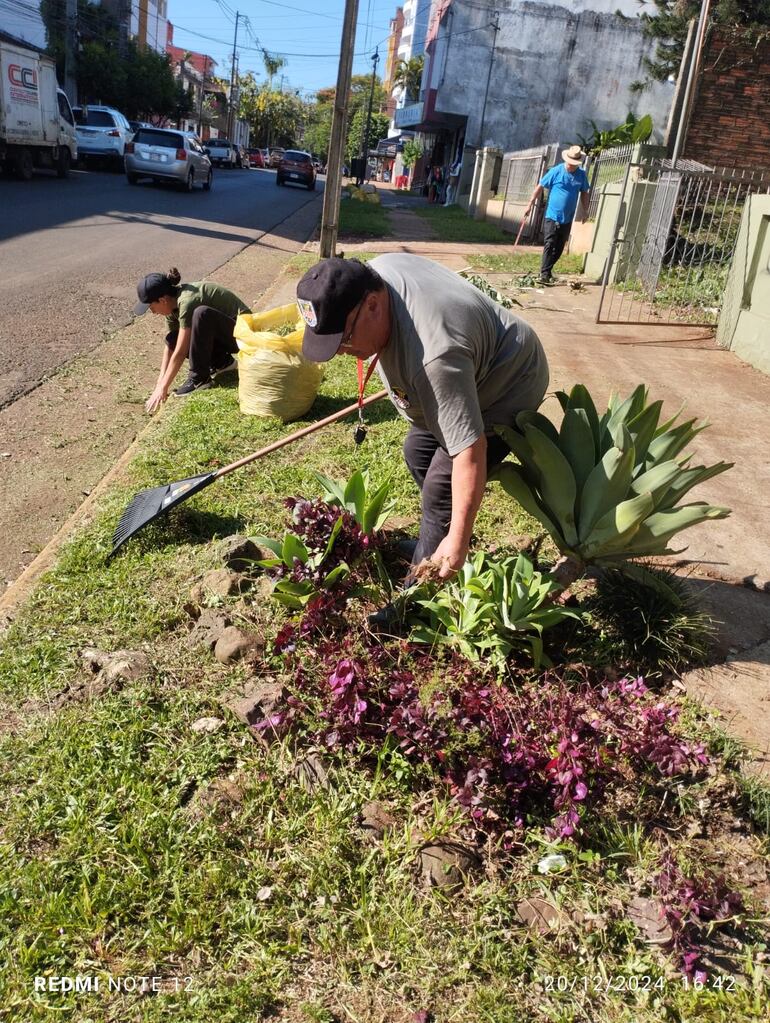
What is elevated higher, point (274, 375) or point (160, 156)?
point (160, 156)

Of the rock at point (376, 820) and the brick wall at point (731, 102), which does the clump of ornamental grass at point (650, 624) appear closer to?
the rock at point (376, 820)

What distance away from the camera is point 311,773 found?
2.60 metres

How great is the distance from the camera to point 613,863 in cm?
235

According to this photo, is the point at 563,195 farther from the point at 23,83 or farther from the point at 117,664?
the point at 23,83

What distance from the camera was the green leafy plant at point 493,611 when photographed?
2.79m

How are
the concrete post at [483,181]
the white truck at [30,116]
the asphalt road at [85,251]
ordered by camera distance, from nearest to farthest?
1. the asphalt road at [85,251]
2. the white truck at [30,116]
3. the concrete post at [483,181]

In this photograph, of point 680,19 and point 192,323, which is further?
point 680,19

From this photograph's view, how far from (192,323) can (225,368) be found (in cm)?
72

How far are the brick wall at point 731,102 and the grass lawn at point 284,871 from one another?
17.9 metres

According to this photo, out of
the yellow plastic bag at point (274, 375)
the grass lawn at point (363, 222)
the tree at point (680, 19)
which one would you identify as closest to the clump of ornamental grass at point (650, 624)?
the yellow plastic bag at point (274, 375)

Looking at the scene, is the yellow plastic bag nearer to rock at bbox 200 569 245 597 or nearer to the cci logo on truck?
rock at bbox 200 569 245 597

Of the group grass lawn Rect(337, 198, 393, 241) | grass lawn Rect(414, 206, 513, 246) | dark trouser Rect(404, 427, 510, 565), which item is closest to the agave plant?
dark trouser Rect(404, 427, 510, 565)

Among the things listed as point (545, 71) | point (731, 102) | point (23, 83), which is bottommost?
point (23, 83)

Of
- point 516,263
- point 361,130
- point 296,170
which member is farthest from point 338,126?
point 361,130
